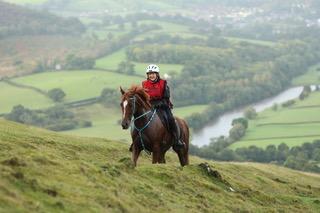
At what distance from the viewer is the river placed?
103 metres

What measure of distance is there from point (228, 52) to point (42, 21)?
213 ft

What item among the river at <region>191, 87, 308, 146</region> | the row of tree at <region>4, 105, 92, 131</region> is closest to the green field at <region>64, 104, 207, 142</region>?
the row of tree at <region>4, 105, 92, 131</region>

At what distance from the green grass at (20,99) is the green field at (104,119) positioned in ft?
24.8

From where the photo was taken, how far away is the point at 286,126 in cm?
9869

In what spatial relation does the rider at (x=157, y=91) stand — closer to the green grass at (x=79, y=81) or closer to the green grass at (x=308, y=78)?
the green grass at (x=79, y=81)

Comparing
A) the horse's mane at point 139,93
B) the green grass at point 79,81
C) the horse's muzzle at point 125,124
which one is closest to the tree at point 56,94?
the green grass at point 79,81

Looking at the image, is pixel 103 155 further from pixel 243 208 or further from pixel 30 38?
pixel 30 38

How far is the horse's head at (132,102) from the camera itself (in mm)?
19188

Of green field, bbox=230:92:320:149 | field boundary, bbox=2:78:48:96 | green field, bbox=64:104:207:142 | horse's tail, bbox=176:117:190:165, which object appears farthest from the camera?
field boundary, bbox=2:78:48:96

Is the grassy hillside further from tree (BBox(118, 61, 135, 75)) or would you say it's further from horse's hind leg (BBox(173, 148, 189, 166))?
tree (BBox(118, 61, 135, 75))

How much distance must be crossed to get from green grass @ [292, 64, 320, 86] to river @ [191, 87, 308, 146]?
439 cm

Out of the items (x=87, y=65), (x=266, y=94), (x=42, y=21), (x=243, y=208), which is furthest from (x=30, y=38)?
(x=243, y=208)

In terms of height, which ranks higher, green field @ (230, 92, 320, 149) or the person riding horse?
the person riding horse

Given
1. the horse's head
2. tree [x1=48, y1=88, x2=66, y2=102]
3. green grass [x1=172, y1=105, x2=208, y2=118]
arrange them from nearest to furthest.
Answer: the horse's head
tree [x1=48, y1=88, x2=66, y2=102]
green grass [x1=172, y1=105, x2=208, y2=118]
